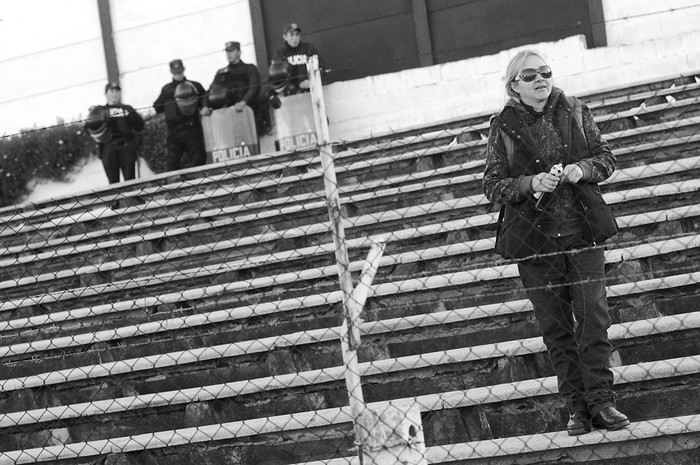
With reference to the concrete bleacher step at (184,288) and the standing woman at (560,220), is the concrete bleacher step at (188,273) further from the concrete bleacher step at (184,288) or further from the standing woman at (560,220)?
the standing woman at (560,220)

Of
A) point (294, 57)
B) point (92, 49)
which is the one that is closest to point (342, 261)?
point (294, 57)

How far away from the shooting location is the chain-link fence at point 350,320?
5.42m

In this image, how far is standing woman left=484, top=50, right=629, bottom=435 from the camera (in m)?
4.96

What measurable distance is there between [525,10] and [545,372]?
262 inches

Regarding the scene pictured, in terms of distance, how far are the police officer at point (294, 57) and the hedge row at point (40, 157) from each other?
2702 mm

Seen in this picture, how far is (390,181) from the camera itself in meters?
8.34

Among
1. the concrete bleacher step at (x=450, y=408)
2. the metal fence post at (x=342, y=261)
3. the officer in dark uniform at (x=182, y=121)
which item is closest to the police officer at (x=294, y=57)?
the officer in dark uniform at (x=182, y=121)

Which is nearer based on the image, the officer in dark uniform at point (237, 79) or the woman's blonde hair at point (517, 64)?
the woman's blonde hair at point (517, 64)

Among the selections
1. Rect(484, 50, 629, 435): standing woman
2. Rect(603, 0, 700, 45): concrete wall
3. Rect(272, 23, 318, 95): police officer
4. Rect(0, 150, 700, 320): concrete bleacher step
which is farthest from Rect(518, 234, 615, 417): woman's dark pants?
Rect(603, 0, 700, 45): concrete wall

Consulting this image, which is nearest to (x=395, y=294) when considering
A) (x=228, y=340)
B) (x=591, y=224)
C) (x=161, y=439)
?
(x=228, y=340)

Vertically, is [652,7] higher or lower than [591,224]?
higher

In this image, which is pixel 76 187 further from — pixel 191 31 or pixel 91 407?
pixel 91 407

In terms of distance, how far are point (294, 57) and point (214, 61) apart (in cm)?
185

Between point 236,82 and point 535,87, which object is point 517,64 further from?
point 236,82
